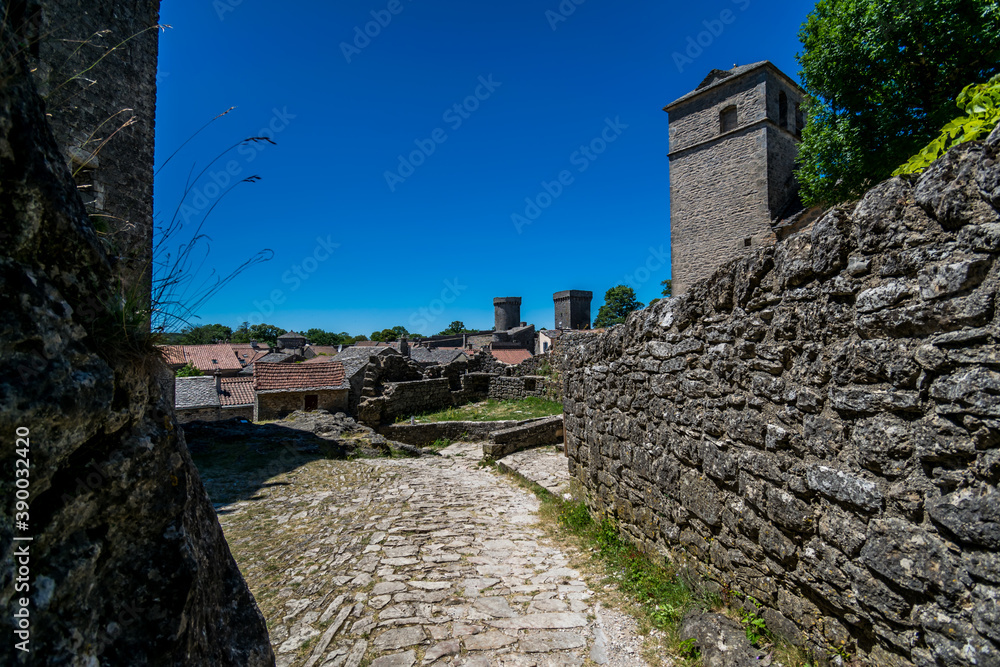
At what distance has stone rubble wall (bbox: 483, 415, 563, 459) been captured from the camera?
10.0 m

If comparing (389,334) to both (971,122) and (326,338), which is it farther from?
(971,122)

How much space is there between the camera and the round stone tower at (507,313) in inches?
2190

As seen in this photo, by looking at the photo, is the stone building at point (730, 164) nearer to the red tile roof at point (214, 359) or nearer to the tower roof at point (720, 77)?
the tower roof at point (720, 77)

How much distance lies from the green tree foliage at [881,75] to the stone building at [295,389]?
57.1 ft

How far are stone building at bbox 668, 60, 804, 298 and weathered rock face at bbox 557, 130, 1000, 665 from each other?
2042 cm

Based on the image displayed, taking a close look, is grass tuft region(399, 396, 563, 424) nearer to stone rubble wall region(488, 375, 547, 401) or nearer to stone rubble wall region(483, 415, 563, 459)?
stone rubble wall region(488, 375, 547, 401)

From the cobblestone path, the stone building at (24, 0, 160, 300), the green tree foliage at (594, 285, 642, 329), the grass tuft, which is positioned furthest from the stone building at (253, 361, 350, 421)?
the green tree foliage at (594, 285, 642, 329)

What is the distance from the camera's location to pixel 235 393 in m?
27.8

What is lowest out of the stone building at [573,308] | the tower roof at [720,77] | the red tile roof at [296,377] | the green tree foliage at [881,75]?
the red tile roof at [296,377]

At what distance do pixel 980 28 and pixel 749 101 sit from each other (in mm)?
12423

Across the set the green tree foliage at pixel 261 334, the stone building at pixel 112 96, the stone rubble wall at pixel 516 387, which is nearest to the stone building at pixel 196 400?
the stone rubble wall at pixel 516 387

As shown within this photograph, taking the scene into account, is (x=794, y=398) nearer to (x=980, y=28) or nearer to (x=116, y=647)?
(x=116, y=647)

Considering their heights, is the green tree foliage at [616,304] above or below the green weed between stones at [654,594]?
above

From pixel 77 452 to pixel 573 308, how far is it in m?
40.1
